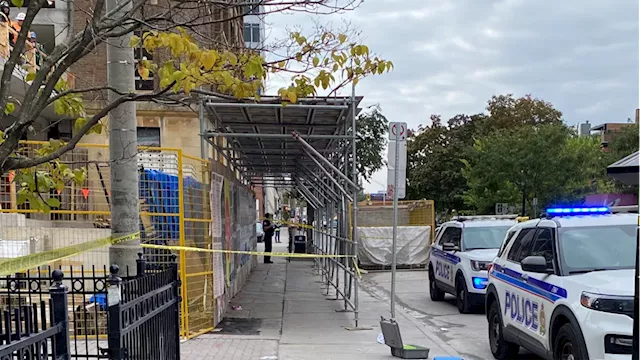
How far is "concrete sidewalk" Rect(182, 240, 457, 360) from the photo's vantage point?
7.38 metres

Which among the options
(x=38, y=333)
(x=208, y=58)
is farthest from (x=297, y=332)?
(x=38, y=333)

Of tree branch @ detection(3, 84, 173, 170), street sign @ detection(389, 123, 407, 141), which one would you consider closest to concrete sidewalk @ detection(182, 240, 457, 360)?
street sign @ detection(389, 123, 407, 141)

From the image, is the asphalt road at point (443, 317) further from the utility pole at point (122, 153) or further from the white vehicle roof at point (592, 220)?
the utility pole at point (122, 153)

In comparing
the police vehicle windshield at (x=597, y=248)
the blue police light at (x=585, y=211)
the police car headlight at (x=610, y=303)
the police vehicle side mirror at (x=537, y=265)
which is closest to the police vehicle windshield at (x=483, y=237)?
the blue police light at (x=585, y=211)

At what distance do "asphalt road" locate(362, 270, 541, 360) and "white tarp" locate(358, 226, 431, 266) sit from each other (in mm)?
2135

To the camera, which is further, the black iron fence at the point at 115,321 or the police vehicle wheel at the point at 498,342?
the police vehicle wheel at the point at 498,342

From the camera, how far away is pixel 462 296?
11.0 m

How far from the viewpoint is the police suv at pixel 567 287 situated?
4.86m

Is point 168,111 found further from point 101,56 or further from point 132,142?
point 132,142

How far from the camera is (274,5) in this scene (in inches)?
150

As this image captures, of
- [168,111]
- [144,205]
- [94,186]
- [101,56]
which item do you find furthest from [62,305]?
[101,56]

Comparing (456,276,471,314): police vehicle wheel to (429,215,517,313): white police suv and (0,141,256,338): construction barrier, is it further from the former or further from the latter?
(0,141,256,338): construction barrier

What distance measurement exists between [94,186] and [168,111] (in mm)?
5516

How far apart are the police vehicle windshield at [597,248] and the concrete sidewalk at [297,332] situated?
2432 mm
